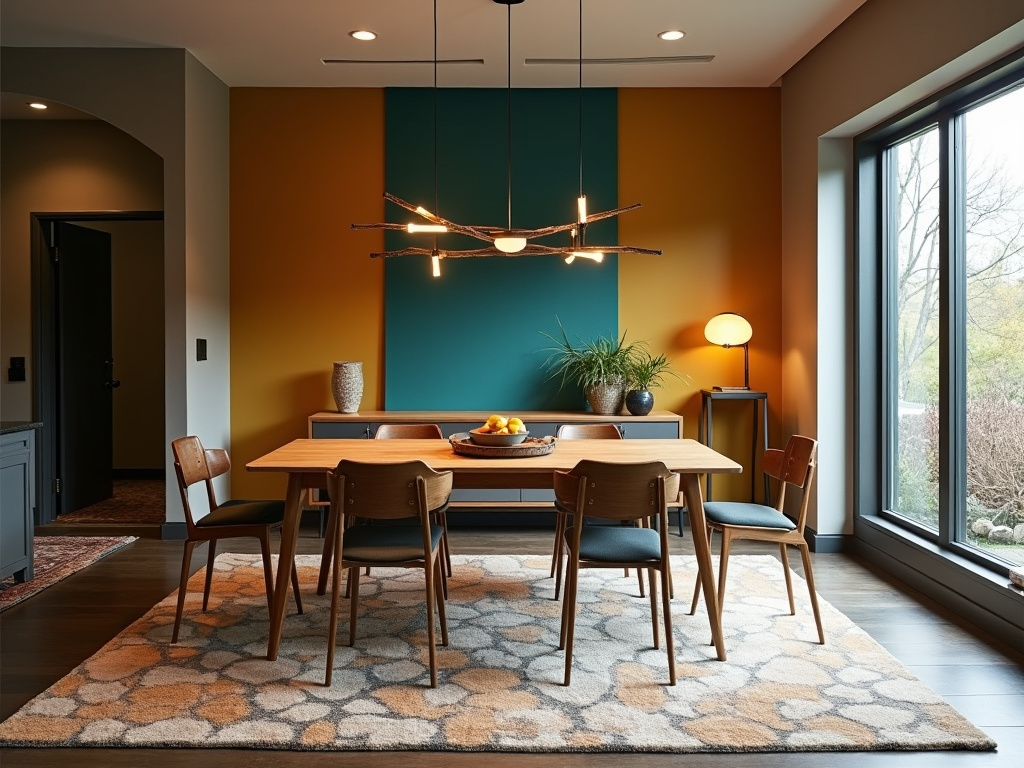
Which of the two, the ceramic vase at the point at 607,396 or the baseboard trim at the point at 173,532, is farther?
the ceramic vase at the point at 607,396

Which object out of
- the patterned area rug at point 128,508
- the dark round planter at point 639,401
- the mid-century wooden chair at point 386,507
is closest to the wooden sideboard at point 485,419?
the dark round planter at point 639,401

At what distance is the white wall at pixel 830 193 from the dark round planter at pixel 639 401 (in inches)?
40.0

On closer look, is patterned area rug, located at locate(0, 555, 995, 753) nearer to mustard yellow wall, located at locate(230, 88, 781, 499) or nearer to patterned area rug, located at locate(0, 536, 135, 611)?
patterned area rug, located at locate(0, 536, 135, 611)

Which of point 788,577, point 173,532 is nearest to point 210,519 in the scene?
point 173,532

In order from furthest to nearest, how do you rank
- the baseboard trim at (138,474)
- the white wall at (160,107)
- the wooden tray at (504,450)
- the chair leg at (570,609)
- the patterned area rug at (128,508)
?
the baseboard trim at (138,474), the patterned area rug at (128,508), the white wall at (160,107), the wooden tray at (504,450), the chair leg at (570,609)

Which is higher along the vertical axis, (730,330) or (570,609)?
(730,330)

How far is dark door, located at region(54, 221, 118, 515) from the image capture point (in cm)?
644

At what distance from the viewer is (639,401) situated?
5.77m

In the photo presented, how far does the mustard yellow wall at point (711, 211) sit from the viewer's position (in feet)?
20.2

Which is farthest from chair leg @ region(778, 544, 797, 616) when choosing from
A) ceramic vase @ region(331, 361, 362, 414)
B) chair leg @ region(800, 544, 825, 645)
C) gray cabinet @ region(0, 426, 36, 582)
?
gray cabinet @ region(0, 426, 36, 582)

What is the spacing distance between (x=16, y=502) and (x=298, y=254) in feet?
8.53

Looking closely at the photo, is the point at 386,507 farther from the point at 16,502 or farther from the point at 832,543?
the point at 832,543

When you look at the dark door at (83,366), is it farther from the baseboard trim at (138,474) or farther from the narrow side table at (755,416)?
the narrow side table at (755,416)

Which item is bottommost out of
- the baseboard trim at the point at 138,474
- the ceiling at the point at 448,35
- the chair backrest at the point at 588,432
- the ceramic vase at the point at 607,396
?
the baseboard trim at the point at 138,474
